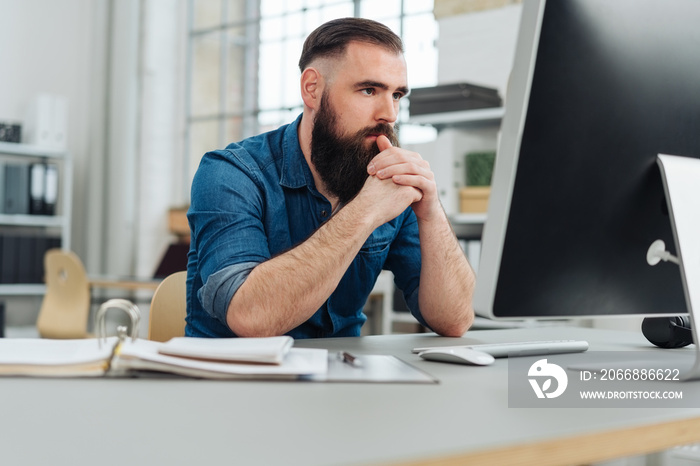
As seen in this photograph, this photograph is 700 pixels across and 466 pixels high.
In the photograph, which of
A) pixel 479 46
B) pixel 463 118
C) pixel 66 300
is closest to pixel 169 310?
pixel 463 118

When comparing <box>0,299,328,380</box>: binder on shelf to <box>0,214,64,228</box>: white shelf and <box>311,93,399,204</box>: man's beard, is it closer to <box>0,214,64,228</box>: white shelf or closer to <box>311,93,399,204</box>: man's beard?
<box>311,93,399,204</box>: man's beard

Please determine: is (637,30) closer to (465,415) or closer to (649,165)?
(649,165)

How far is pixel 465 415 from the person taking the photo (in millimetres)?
728

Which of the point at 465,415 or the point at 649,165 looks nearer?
the point at 465,415

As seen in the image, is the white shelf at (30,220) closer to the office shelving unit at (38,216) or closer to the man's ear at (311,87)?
the office shelving unit at (38,216)

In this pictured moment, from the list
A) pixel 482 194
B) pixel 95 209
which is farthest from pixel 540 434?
pixel 95 209

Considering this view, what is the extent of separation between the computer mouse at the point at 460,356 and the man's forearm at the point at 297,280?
331 millimetres

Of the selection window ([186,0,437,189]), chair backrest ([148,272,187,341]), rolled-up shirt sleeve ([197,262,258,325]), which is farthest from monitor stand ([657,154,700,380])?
window ([186,0,437,189])

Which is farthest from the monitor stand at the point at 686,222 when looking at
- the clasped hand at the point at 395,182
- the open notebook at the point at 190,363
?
the clasped hand at the point at 395,182

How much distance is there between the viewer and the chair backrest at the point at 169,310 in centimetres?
155

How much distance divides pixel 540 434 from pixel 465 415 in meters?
0.08

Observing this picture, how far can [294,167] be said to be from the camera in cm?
174

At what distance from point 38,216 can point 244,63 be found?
194 centimetres

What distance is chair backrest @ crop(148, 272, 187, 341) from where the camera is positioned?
1.55 m
